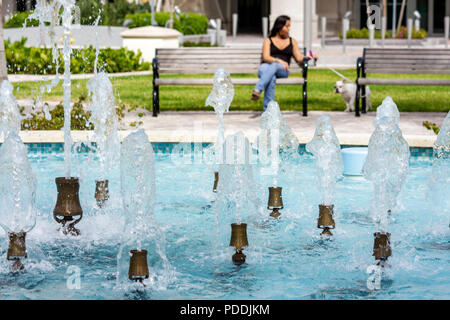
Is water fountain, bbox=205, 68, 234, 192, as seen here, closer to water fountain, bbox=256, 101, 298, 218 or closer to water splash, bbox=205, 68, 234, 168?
water splash, bbox=205, 68, 234, 168

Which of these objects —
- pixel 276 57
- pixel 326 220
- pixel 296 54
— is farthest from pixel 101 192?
pixel 296 54

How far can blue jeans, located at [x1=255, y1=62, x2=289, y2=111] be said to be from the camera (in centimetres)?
1058

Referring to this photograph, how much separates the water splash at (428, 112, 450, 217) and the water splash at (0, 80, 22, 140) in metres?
3.68

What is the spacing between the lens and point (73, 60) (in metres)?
16.6

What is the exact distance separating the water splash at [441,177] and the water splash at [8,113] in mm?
3676

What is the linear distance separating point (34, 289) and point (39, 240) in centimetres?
103

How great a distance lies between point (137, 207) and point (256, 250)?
859 mm

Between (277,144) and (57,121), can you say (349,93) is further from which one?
(57,121)

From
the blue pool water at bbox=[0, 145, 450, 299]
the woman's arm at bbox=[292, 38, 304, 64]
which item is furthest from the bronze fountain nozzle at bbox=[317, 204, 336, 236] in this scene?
the woman's arm at bbox=[292, 38, 304, 64]

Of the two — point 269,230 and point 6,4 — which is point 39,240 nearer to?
point 269,230

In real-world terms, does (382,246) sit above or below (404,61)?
below

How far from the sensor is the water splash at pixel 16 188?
4.85 metres

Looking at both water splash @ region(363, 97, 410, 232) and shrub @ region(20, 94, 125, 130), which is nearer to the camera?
water splash @ region(363, 97, 410, 232)
